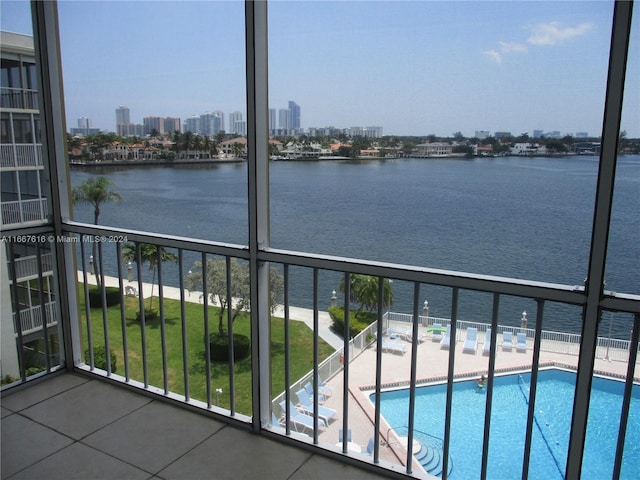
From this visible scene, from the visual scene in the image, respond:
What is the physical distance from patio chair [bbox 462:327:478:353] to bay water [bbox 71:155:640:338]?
953 mm

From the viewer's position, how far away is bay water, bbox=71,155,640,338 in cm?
194

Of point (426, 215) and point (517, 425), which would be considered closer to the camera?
point (517, 425)

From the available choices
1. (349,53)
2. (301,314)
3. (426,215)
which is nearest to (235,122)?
(426,215)

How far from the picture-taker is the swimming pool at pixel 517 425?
27.6 feet

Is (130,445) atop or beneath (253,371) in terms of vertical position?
beneath

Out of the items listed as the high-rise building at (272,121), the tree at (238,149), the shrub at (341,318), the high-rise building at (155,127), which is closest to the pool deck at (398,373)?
the shrub at (341,318)

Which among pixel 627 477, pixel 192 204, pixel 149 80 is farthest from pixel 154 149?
pixel 149 80

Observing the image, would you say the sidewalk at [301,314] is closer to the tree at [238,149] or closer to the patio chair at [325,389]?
the patio chair at [325,389]

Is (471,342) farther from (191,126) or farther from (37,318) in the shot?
(37,318)

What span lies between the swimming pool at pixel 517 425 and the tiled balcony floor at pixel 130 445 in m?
6.79

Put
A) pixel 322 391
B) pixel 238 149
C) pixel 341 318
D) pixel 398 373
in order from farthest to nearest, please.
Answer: pixel 398 373 < pixel 322 391 < pixel 341 318 < pixel 238 149

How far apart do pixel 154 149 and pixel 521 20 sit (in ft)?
40.4

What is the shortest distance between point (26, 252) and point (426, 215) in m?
13.4

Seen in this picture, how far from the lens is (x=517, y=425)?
1009 centimetres
